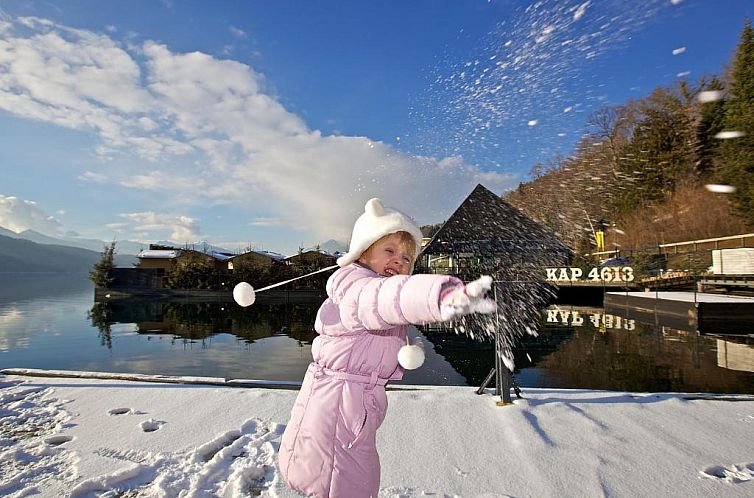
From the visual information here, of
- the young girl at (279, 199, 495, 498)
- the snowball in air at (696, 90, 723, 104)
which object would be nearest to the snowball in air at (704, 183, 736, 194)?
the snowball in air at (696, 90, 723, 104)

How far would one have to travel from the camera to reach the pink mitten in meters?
0.95

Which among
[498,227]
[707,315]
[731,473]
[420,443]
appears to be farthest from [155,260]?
[731,473]

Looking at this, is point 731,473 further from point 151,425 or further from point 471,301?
point 151,425

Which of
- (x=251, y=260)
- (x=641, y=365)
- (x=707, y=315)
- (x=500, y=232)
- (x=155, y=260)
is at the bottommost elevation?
(x=641, y=365)

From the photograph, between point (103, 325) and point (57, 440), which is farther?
point (103, 325)

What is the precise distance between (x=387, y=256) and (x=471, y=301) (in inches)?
25.5

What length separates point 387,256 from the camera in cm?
158

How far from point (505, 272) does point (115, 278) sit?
3621 cm

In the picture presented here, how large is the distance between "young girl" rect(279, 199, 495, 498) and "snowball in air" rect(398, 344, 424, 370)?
16mm

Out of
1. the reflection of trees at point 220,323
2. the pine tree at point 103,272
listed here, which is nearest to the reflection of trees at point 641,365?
the reflection of trees at point 220,323

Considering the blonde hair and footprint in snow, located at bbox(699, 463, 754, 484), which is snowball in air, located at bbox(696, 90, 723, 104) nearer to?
footprint in snow, located at bbox(699, 463, 754, 484)

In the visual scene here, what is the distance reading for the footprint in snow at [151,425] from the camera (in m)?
3.57

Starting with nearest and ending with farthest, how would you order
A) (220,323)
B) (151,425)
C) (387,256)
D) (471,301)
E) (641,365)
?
1. (471,301)
2. (387,256)
3. (151,425)
4. (641,365)
5. (220,323)

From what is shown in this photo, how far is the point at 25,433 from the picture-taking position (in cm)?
352
